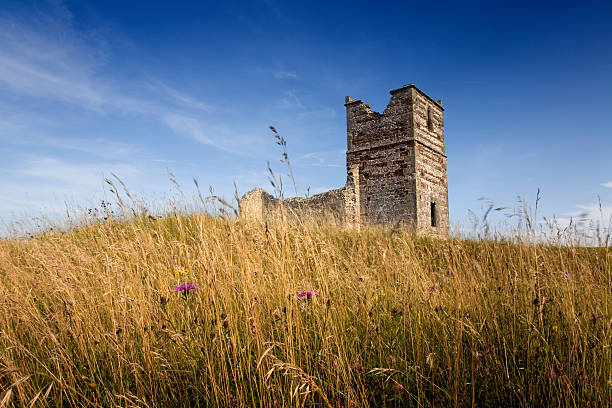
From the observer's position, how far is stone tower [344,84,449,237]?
43.8ft

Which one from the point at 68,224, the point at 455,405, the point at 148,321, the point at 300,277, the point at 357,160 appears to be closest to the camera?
the point at 455,405

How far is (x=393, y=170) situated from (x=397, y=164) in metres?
0.28

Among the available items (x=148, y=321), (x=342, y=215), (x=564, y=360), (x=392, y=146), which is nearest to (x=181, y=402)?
(x=148, y=321)

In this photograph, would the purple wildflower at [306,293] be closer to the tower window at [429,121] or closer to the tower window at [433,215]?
the tower window at [433,215]

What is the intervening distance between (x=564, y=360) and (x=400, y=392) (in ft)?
3.81

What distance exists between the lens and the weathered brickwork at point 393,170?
13.4m

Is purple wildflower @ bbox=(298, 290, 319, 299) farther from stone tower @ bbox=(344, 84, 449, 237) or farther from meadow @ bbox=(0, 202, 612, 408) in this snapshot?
stone tower @ bbox=(344, 84, 449, 237)

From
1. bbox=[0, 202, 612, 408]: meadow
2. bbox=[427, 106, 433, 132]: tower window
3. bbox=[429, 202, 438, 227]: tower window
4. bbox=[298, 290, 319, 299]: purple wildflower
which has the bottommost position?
bbox=[0, 202, 612, 408]: meadow

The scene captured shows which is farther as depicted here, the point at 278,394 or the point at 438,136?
the point at 438,136

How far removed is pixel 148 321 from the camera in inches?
85.1

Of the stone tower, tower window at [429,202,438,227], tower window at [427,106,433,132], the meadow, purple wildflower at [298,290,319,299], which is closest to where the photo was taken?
the meadow

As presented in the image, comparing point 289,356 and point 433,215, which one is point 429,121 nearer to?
point 433,215

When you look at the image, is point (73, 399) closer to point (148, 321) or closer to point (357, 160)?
point (148, 321)

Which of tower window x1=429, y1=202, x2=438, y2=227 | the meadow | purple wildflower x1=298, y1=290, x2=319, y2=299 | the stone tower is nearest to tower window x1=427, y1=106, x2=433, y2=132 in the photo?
the stone tower
